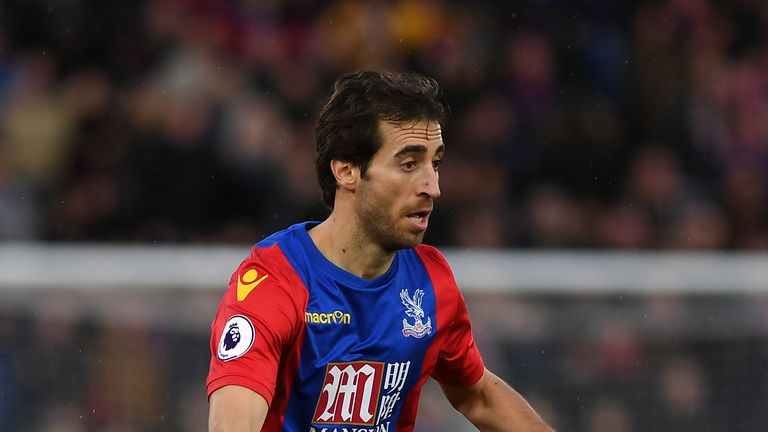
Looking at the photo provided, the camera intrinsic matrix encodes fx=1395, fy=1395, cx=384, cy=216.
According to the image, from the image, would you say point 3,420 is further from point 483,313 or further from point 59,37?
point 59,37

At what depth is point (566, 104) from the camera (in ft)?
35.4

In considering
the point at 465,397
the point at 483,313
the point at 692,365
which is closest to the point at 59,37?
the point at 483,313

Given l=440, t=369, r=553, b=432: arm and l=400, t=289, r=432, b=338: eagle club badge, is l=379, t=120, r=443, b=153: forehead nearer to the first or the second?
l=400, t=289, r=432, b=338: eagle club badge

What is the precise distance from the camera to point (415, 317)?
14.9ft

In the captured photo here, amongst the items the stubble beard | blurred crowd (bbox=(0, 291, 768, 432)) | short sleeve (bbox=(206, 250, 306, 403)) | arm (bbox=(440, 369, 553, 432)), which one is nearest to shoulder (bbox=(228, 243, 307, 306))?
short sleeve (bbox=(206, 250, 306, 403))

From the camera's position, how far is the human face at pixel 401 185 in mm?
4367

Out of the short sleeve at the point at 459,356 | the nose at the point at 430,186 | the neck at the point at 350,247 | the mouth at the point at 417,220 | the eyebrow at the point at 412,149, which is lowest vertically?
the short sleeve at the point at 459,356

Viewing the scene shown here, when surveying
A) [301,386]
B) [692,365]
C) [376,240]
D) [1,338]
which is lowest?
[692,365]

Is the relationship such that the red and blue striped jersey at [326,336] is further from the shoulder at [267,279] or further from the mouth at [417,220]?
the mouth at [417,220]

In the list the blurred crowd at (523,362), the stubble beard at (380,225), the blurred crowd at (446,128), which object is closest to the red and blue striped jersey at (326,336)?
the stubble beard at (380,225)

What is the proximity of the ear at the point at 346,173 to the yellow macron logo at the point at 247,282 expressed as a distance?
0.42 metres

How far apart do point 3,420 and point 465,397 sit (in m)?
2.96

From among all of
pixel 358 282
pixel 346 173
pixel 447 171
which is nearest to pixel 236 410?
pixel 358 282

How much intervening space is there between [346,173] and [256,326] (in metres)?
0.65
